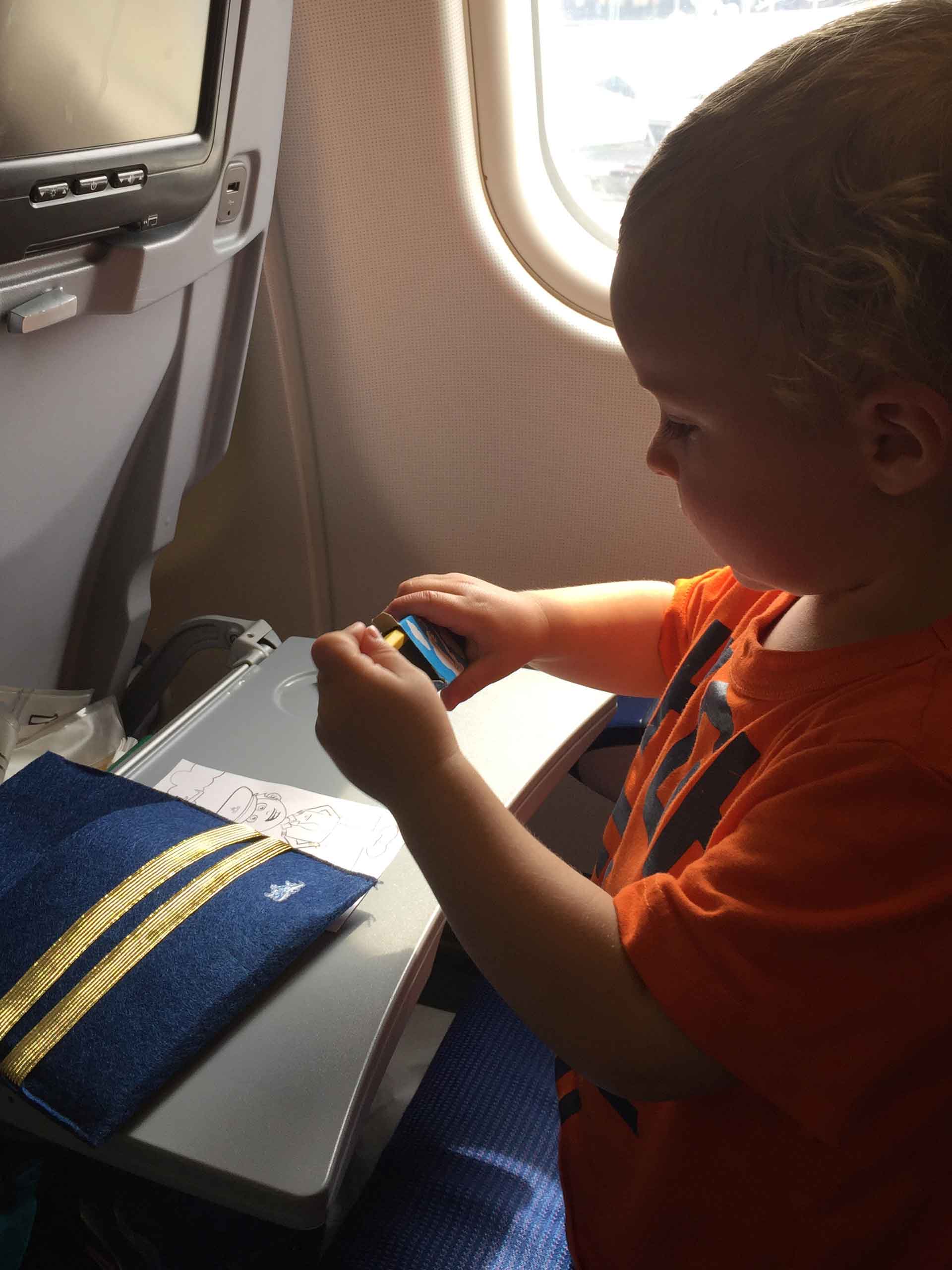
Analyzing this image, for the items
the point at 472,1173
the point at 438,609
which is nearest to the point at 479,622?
the point at 438,609

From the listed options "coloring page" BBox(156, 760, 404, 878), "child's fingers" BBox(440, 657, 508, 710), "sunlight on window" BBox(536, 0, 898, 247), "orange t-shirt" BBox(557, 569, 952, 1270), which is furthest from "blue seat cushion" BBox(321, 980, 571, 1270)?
"sunlight on window" BBox(536, 0, 898, 247)

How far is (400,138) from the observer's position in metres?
1.15

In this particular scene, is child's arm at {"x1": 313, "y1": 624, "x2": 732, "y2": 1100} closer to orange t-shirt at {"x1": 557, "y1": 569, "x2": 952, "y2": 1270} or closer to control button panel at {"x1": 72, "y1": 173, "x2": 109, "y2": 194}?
orange t-shirt at {"x1": 557, "y1": 569, "x2": 952, "y2": 1270}

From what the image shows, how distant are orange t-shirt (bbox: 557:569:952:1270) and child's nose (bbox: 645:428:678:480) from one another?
13 cm

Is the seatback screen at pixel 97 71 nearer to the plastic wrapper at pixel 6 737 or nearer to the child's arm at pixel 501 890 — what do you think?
the child's arm at pixel 501 890

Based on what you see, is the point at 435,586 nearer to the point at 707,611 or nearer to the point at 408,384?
the point at 707,611

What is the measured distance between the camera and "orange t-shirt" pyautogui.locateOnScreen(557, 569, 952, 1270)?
0.52m

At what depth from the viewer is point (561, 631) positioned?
3.05 feet

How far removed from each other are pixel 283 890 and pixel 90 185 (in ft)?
1.63

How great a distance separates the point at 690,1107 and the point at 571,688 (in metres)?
0.46

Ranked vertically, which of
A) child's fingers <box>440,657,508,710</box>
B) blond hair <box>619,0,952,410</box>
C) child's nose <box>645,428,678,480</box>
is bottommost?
child's fingers <box>440,657,508,710</box>

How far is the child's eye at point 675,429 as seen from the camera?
24.5 inches

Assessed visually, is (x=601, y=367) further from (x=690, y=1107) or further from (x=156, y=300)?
(x=690, y=1107)

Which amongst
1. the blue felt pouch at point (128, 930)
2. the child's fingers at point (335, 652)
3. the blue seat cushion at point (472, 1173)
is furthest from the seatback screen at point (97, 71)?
the blue seat cushion at point (472, 1173)
